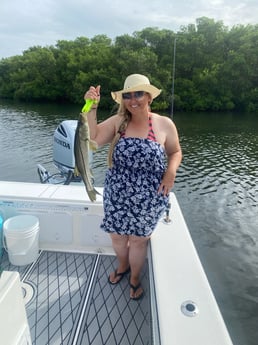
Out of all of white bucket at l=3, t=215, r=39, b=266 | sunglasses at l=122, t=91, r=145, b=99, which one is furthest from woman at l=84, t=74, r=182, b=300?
white bucket at l=3, t=215, r=39, b=266

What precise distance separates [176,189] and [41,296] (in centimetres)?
633

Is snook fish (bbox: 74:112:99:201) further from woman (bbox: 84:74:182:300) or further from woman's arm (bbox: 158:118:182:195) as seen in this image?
woman's arm (bbox: 158:118:182:195)

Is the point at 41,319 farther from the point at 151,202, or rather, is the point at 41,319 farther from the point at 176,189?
the point at 176,189

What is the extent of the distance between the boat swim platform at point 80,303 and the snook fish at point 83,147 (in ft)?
2.78

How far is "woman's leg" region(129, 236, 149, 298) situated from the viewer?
1853 mm

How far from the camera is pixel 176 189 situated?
8.06m

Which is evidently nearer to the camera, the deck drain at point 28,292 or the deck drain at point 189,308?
the deck drain at point 189,308

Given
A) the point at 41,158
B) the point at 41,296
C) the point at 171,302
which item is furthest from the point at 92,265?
the point at 41,158

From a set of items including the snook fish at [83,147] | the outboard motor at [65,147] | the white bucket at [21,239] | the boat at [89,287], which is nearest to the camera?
the boat at [89,287]

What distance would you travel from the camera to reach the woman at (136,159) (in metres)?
1.65

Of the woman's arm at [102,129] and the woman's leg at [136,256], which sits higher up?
the woman's arm at [102,129]

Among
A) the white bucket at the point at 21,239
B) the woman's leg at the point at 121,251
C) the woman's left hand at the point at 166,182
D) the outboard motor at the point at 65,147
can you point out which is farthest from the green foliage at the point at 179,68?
the woman's left hand at the point at 166,182

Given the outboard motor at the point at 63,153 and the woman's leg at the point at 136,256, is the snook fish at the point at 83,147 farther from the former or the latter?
the outboard motor at the point at 63,153

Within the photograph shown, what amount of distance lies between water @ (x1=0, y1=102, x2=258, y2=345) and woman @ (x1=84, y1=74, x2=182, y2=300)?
8.57 feet
